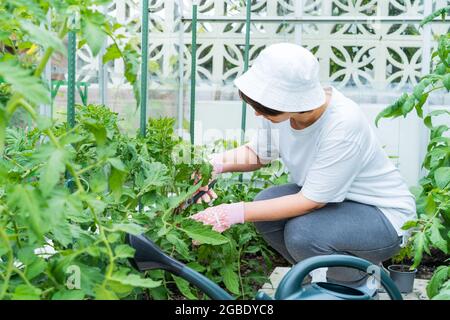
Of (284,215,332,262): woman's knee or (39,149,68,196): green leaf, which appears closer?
(39,149,68,196): green leaf

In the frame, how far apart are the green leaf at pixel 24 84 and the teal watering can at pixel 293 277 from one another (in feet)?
1.10

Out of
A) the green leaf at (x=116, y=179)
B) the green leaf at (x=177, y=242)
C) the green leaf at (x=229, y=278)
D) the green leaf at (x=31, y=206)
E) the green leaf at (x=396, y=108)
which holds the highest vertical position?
the green leaf at (x=31, y=206)

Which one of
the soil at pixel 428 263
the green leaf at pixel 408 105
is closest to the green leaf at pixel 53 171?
the green leaf at pixel 408 105

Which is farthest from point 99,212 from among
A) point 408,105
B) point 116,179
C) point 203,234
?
point 408,105

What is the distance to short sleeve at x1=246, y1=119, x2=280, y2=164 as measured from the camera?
2.14m

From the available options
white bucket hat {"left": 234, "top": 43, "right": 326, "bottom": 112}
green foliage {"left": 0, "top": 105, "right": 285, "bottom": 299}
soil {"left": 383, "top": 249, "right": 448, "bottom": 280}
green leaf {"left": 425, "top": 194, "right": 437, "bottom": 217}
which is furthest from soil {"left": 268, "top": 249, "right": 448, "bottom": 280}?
white bucket hat {"left": 234, "top": 43, "right": 326, "bottom": 112}

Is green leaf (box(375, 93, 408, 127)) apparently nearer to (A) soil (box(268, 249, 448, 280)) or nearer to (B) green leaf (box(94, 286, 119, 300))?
(A) soil (box(268, 249, 448, 280))

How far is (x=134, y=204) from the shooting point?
165 centimetres

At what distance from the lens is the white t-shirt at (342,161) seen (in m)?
1.84

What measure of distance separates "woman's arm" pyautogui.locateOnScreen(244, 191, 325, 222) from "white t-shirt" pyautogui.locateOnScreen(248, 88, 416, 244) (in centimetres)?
3

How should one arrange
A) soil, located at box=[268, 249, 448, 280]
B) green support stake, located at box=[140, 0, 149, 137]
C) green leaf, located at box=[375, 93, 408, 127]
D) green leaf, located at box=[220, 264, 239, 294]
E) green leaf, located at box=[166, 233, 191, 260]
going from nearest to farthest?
green leaf, located at box=[166, 233, 191, 260] → green leaf, located at box=[220, 264, 239, 294] → green support stake, located at box=[140, 0, 149, 137] → green leaf, located at box=[375, 93, 408, 127] → soil, located at box=[268, 249, 448, 280]

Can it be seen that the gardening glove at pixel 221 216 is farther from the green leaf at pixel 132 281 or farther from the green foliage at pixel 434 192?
the green leaf at pixel 132 281

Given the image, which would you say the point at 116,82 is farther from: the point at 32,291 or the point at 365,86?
the point at 32,291

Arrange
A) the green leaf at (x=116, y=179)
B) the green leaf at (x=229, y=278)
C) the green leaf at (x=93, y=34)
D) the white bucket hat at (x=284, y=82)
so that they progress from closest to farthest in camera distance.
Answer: the green leaf at (x=93, y=34) < the green leaf at (x=116, y=179) < the white bucket hat at (x=284, y=82) < the green leaf at (x=229, y=278)
